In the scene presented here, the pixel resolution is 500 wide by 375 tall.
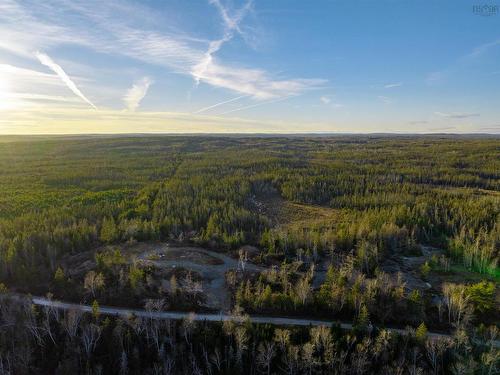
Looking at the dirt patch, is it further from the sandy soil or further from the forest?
the forest

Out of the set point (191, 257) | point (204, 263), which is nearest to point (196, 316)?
point (204, 263)

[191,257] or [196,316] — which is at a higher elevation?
[191,257]

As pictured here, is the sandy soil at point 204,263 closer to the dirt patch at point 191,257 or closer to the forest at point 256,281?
the dirt patch at point 191,257

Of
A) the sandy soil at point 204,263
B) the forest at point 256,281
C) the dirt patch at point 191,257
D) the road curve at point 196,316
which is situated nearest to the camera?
the forest at point 256,281

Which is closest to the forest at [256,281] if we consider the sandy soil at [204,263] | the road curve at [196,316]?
the sandy soil at [204,263]

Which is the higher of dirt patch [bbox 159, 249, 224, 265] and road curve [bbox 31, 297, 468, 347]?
dirt patch [bbox 159, 249, 224, 265]

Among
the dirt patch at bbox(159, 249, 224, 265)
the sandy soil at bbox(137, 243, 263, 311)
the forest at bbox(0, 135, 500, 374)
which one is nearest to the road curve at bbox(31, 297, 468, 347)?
the forest at bbox(0, 135, 500, 374)

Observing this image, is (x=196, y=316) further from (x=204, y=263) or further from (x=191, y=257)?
(x=191, y=257)

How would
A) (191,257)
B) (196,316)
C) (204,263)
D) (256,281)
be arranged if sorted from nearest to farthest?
1. (196,316)
2. (256,281)
3. (204,263)
4. (191,257)

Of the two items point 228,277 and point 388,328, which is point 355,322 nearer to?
point 388,328
